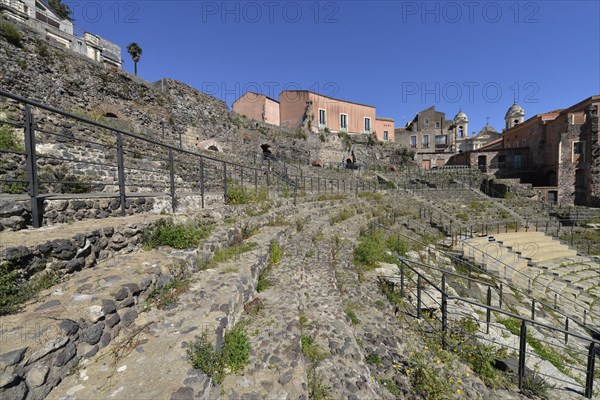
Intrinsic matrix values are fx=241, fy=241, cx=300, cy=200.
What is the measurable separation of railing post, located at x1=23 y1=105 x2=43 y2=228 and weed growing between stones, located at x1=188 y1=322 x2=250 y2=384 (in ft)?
9.58

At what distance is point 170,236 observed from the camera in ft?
13.8

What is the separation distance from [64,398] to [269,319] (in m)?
2.12

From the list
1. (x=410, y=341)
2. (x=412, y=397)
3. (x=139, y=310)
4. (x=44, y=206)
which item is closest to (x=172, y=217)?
(x=44, y=206)

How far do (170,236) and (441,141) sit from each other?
155 feet

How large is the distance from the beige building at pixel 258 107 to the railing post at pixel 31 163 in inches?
1103

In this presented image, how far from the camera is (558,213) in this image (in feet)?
65.9

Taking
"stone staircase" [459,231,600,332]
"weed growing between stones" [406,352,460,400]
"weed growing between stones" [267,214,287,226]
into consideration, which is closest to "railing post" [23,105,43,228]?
"weed growing between stones" [267,214,287,226]

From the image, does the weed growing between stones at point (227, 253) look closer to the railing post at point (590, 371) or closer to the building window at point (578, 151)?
the railing post at point (590, 371)

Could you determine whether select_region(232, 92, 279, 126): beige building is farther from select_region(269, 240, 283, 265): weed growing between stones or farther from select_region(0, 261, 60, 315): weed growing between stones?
select_region(0, 261, 60, 315): weed growing between stones

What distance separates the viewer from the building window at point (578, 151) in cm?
2439

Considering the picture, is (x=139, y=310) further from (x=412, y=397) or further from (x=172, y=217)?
(x=412, y=397)

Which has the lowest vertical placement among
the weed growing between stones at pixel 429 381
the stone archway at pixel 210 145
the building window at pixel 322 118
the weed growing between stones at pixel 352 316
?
the weed growing between stones at pixel 429 381

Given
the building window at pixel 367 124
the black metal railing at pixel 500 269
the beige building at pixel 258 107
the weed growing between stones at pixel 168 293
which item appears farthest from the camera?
the building window at pixel 367 124

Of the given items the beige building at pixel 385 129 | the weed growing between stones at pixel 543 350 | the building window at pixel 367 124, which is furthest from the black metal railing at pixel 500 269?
the beige building at pixel 385 129
